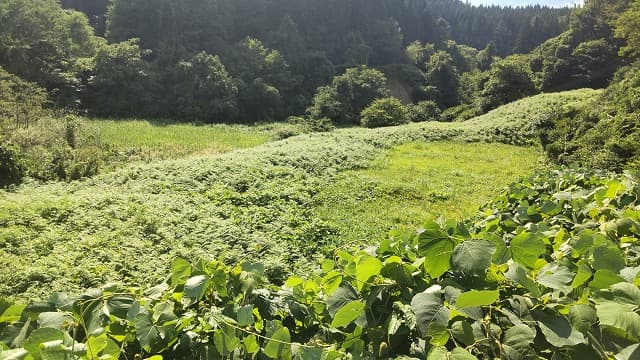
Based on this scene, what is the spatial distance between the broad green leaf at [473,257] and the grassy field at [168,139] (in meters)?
19.8

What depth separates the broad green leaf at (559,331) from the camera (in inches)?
33.9

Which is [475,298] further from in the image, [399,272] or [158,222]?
[158,222]

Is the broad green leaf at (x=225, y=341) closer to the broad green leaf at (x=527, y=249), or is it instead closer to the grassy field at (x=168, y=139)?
→ the broad green leaf at (x=527, y=249)

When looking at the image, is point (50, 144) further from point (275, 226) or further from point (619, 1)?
point (619, 1)

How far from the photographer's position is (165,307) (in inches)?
48.1

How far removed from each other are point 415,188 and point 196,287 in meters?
12.5

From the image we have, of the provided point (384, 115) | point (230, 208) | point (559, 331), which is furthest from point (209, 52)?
point (559, 331)

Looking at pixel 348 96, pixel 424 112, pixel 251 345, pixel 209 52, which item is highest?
pixel 209 52

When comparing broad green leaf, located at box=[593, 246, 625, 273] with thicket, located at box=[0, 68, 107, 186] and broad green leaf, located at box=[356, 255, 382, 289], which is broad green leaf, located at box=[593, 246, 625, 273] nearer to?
broad green leaf, located at box=[356, 255, 382, 289]

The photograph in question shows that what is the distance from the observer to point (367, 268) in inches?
47.8

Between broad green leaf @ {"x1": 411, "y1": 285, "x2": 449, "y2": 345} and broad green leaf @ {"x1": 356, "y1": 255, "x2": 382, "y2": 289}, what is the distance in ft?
0.67

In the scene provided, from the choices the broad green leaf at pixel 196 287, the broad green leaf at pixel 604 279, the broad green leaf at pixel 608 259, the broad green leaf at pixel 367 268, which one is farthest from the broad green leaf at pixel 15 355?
the broad green leaf at pixel 608 259

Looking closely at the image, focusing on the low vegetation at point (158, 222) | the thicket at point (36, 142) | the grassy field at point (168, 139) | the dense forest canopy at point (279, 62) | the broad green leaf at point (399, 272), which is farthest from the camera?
the dense forest canopy at point (279, 62)

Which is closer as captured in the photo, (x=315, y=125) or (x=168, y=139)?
(x=168, y=139)
